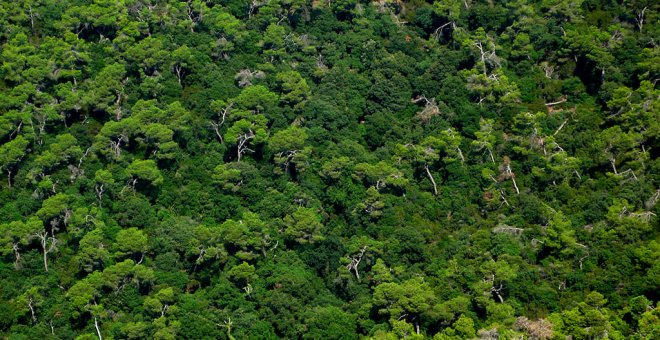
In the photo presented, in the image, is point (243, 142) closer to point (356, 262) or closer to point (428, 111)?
point (356, 262)

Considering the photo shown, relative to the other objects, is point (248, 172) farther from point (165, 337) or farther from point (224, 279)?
point (165, 337)

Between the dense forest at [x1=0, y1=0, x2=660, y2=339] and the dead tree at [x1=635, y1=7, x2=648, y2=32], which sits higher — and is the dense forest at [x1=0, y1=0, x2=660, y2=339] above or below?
below

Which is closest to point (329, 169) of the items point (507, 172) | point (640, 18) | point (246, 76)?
point (507, 172)

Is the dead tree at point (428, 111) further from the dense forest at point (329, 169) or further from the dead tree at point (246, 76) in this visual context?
the dead tree at point (246, 76)

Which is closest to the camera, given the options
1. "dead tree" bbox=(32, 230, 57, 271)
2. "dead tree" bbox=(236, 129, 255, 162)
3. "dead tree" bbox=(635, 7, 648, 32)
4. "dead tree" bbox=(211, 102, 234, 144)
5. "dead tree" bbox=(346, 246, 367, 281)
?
"dead tree" bbox=(346, 246, 367, 281)

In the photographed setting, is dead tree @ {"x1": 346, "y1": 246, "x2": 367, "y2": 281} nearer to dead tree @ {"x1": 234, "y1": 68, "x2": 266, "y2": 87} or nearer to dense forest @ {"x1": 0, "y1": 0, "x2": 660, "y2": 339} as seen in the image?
dense forest @ {"x1": 0, "y1": 0, "x2": 660, "y2": 339}

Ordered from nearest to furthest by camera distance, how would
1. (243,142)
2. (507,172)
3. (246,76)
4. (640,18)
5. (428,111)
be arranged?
1. (507,172)
2. (243,142)
3. (428,111)
4. (246,76)
5. (640,18)

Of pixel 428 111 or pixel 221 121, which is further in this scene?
pixel 428 111

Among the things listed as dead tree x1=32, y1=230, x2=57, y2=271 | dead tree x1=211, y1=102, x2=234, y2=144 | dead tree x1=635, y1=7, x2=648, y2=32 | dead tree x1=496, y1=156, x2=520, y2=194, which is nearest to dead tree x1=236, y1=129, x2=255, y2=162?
dead tree x1=211, y1=102, x2=234, y2=144

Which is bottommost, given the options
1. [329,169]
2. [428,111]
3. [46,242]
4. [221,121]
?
[46,242]
